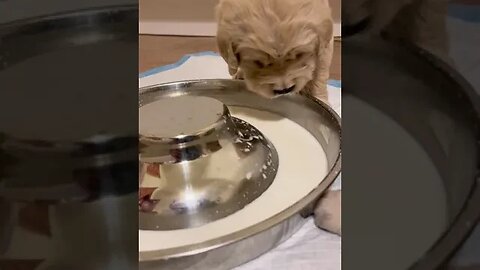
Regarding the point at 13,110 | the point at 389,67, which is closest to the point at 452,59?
the point at 389,67

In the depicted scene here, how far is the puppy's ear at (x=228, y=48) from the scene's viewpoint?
1.44 m

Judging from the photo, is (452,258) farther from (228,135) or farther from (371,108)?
(228,135)

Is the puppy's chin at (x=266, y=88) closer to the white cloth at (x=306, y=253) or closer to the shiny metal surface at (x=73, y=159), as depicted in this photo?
the white cloth at (x=306, y=253)

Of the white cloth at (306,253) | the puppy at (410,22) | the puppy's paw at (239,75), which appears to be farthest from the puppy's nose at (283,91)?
the puppy at (410,22)

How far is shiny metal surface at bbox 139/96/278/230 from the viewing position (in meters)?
1.06

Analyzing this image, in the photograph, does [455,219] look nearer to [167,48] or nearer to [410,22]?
[410,22]

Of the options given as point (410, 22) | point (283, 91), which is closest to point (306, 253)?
point (410, 22)

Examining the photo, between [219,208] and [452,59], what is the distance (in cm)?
43

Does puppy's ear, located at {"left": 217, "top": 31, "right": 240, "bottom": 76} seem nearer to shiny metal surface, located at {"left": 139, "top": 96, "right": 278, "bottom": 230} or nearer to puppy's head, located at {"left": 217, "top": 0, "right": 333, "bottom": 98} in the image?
puppy's head, located at {"left": 217, "top": 0, "right": 333, "bottom": 98}

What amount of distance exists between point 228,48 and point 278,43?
13cm

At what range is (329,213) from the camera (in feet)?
3.37

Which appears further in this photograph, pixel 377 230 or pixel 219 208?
pixel 219 208

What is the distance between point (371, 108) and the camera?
2.54 ft

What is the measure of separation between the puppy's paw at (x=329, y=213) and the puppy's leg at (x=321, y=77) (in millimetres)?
426
